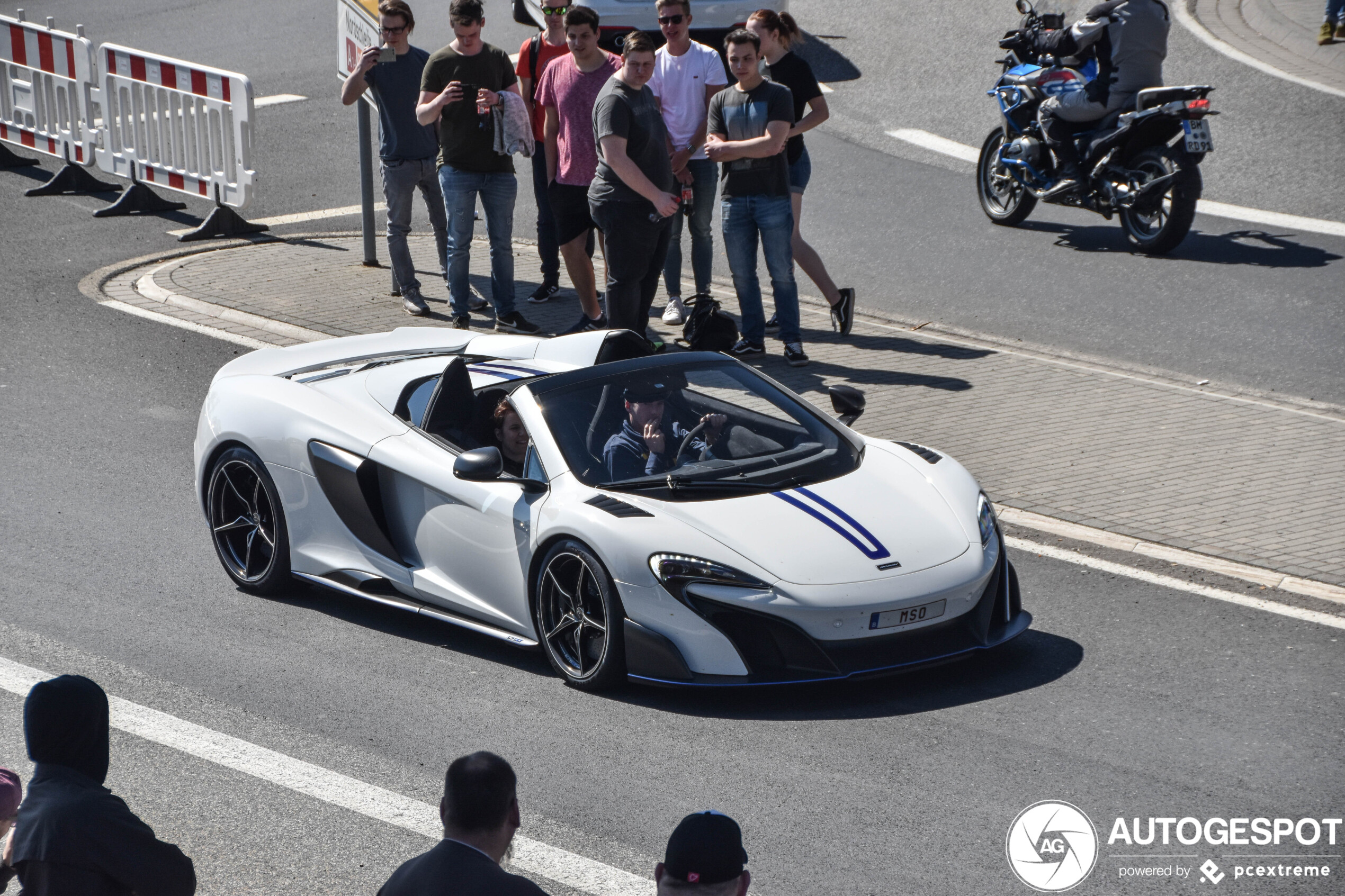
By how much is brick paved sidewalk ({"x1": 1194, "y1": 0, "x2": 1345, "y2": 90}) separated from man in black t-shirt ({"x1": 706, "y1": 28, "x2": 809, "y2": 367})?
34.5 feet

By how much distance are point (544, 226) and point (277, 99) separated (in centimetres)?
877

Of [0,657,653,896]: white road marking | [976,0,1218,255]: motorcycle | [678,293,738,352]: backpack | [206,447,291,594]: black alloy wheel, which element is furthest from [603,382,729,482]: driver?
[976,0,1218,255]: motorcycle

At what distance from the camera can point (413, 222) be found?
15109mm

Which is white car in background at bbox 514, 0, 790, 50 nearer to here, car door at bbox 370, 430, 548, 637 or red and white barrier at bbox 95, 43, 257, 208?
red and white barrier at bbox 95, 43, 257, 208

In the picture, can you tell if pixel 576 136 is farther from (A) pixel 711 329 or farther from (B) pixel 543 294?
(A) pixel 711 329

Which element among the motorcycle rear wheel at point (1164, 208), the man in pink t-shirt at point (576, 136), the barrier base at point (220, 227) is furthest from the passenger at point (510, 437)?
the barrier base at point (220, 227)

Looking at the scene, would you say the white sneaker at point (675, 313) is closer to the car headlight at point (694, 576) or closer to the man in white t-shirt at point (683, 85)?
the man in white t-shirt at point (683, 85)

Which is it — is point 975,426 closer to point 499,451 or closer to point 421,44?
point 499,451

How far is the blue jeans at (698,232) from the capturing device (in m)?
11.5

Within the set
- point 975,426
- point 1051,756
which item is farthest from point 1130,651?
point 975,426

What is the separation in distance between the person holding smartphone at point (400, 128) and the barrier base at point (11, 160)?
6546mm

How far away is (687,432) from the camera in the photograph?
22.2 feet

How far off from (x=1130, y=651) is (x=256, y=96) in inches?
615

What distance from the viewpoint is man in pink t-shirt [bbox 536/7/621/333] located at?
1073 centimetres
